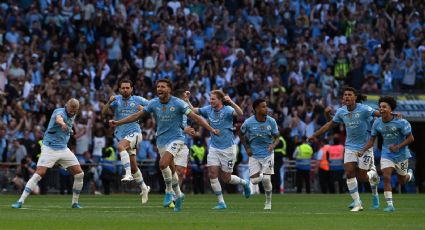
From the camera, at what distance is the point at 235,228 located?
19000 millimetres

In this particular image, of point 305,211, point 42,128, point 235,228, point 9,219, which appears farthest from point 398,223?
point 42,128

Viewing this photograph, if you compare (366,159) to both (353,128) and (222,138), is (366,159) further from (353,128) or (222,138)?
(222,138)

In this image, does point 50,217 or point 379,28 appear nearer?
point 50,217

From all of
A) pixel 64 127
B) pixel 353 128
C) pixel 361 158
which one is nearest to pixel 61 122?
pixel 64 127

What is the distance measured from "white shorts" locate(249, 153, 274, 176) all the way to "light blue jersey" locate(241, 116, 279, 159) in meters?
0.09

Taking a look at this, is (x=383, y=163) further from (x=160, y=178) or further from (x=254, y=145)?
(x=160, y=178)

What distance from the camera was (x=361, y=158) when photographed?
84.9ft

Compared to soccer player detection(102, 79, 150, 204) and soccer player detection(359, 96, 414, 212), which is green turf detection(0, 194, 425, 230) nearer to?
soccer player detection(359, 96, 414, 212)

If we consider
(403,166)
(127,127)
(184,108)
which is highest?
(127,127)

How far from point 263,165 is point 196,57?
18.3 m

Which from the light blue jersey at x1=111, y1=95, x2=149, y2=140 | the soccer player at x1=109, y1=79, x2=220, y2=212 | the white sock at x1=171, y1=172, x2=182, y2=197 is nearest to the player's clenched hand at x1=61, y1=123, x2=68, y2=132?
the soccer player at x1=109, y1=79, x2=220, y2=212

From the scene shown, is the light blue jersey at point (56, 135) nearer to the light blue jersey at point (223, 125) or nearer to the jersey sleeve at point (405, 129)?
the light blue jersey at point (223, 125)

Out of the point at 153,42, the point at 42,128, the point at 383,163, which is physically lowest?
the point at 383,163

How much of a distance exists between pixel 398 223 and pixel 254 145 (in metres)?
6.69
